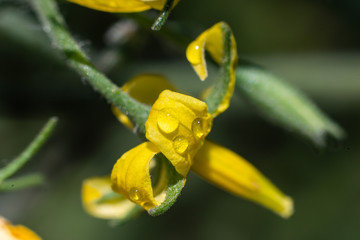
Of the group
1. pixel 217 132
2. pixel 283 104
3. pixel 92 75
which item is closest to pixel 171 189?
pixel 92 75

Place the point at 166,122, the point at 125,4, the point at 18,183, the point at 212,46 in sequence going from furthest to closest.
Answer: the point at 18,183
the point at 212,46
the point at 125,4
the point at 166,122

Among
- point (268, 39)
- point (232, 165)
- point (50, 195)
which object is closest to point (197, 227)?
point (50, 195)

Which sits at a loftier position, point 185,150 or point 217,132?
point 185,150

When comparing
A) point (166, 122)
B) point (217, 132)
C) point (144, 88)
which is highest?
point (166, 122)

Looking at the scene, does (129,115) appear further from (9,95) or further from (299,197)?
(299,197)

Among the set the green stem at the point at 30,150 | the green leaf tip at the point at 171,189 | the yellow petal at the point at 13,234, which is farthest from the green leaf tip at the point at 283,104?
the yellow petal at the point at 13,234

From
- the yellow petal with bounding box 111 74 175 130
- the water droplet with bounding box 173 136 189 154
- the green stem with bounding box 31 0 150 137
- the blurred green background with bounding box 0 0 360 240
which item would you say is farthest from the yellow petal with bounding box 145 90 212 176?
the blurred green background with bounding box 0 0 360 240

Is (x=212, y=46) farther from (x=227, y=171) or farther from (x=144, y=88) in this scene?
(x=227, y=171)

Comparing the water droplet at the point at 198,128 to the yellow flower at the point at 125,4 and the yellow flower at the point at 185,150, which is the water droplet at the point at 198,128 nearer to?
the yellow flower at the point at 185,150
